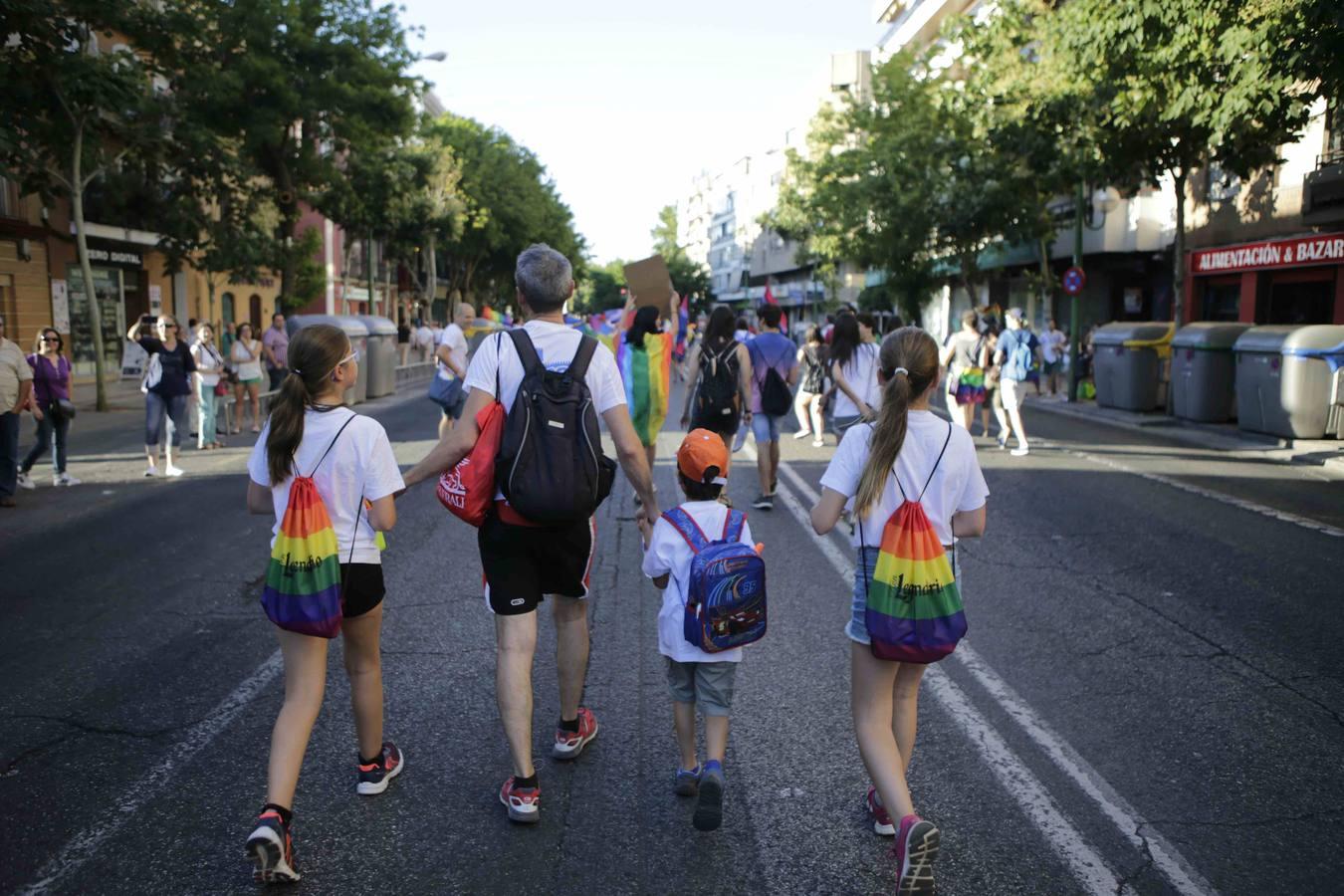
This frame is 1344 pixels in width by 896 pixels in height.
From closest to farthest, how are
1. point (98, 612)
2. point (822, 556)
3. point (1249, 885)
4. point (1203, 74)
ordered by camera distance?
point (1249, 885) → point (98, 612) → point (822, 556) → point (1203, 74)

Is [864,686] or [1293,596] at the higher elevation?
[864,686]

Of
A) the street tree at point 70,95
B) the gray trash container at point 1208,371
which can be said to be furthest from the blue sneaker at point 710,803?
the gray trash container at point 1208,371

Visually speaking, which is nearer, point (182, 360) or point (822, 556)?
point (822, 556)

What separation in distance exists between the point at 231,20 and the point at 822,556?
2246 cm

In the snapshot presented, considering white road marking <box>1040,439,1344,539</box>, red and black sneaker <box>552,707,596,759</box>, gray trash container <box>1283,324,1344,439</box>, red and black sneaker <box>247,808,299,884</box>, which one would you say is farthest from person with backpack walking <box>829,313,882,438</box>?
gray trash container <box>1283,324,1344,439</box>

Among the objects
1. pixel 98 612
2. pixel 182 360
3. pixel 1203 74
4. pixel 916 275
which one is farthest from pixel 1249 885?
pixel 916 275

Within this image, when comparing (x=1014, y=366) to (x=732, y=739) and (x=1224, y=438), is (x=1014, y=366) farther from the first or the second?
(x=732, y=739)

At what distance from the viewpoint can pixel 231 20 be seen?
80.6 feet

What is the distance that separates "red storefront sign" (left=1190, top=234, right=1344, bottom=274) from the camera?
20.4 metres

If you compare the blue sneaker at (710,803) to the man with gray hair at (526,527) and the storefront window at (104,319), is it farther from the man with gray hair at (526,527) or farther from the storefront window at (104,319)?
the storefront window at (104,319)

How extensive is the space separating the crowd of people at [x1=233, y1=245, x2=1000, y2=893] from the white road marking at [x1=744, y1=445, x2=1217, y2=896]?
1.87 ft

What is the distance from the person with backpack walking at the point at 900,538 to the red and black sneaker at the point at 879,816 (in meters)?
0.26

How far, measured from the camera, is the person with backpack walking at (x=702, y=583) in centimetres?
355

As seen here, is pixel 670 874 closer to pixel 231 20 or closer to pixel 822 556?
pixel 822 556
